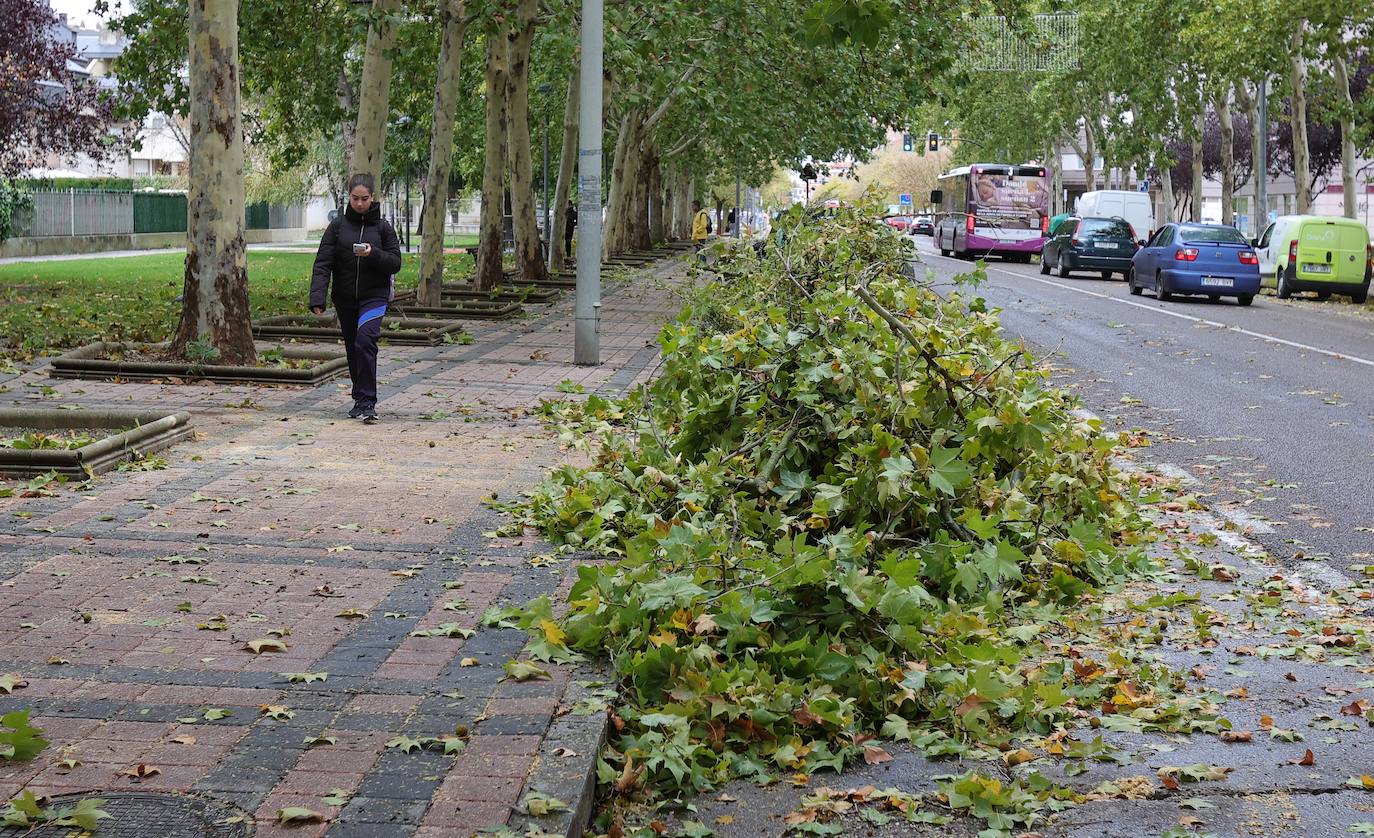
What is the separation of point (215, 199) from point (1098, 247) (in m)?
28.4

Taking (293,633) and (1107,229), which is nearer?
(293,633)

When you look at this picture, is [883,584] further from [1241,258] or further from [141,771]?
[1241,258]

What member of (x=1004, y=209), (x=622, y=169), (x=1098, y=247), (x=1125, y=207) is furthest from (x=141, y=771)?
(x=1125, y=207)

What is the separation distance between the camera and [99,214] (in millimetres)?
46906

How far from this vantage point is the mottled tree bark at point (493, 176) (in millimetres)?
25766

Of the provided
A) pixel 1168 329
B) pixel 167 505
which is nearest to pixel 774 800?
pixel 167 505

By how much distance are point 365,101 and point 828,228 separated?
28.9 ft

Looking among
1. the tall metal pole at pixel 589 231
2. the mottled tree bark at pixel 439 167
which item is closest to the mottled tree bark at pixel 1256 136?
the mottled tree bark at pixel 439 167

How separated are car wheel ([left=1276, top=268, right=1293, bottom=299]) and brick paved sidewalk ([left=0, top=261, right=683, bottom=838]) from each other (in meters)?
26.3

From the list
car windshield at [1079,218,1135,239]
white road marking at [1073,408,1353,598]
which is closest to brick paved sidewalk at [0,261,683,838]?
white road marking at [1073,408,1353,598]

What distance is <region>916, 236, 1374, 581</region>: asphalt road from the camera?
29.8 feet

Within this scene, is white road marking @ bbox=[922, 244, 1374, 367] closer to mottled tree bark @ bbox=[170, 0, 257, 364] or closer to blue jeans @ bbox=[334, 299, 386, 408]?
→ blue jeans @ bbox=[334, 299, 386, 408]

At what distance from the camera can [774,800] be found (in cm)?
475

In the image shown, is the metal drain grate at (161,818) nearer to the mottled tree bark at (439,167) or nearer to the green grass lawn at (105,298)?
the green grass lawn at (105,298)
